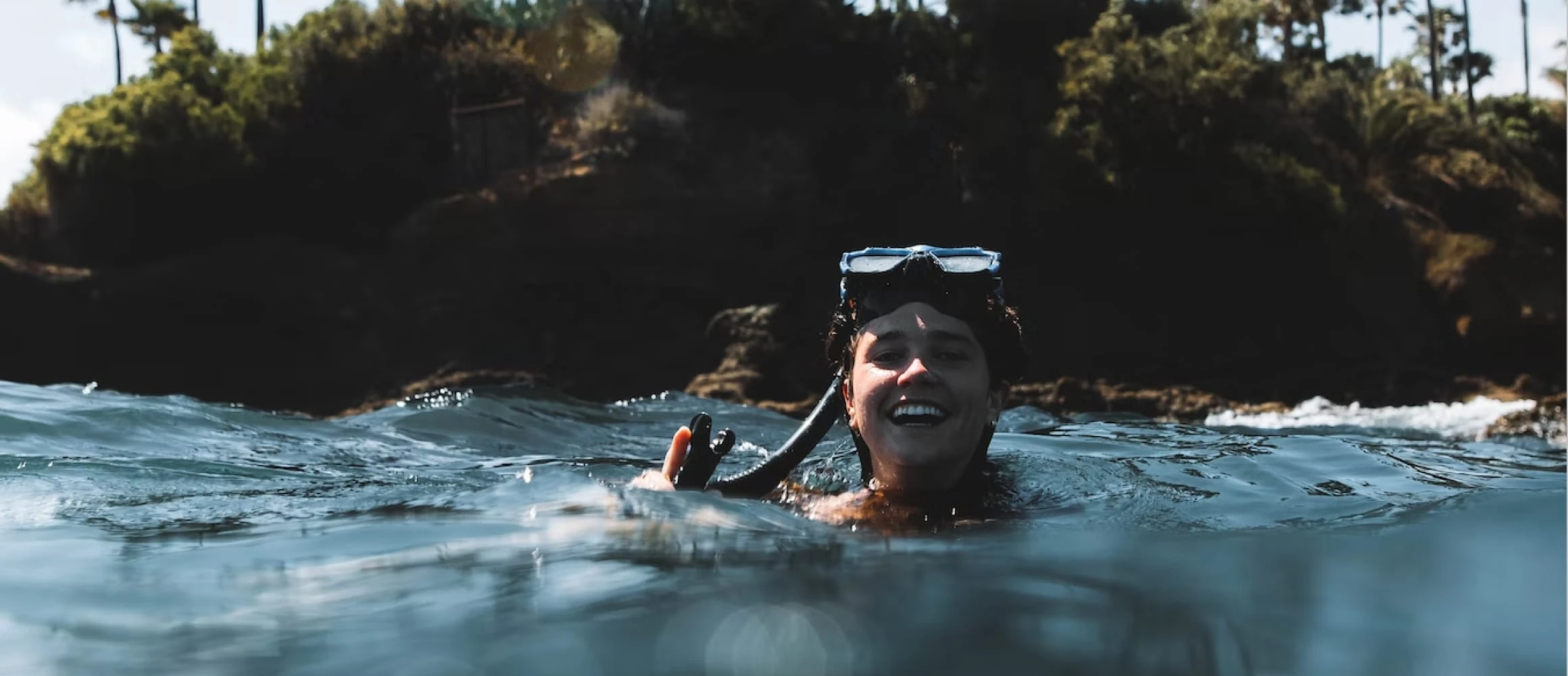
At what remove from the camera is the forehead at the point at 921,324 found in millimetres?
3662

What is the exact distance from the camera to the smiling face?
3613mm

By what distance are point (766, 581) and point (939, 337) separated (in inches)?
55.0

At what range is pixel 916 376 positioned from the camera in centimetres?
359

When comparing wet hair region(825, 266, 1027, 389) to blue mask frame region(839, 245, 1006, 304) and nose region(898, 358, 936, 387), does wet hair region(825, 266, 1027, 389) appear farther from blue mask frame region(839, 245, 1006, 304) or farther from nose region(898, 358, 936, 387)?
nose region(898, 358, 936, 387)

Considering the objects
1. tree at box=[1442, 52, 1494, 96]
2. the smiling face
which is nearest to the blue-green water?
the smiling face

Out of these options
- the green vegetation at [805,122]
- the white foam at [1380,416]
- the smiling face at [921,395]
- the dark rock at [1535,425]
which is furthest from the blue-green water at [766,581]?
the green vegetation at [805,122]

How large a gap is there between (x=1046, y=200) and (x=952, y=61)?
3.06m

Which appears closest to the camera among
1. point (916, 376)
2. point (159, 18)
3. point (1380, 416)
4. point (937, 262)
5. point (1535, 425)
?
point (916, 376)

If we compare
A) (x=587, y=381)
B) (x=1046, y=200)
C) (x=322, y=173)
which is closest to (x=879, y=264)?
(x=587, y=381)

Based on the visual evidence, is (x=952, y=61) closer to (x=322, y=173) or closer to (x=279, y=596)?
(x=322, y=173)

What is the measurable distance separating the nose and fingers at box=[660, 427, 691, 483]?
735 mm

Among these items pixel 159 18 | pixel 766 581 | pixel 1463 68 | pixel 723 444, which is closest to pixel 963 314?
pixel 723 444

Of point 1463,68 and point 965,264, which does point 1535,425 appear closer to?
point 965,264

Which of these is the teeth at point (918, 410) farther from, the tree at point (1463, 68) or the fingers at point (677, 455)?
the tree at point (1463, 68)
